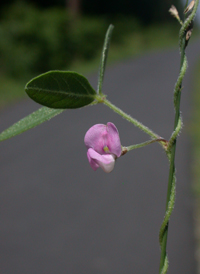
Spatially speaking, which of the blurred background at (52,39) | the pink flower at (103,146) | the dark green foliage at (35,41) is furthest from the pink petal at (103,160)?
the dark green foliage at (35,41)

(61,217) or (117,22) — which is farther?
(117,22)

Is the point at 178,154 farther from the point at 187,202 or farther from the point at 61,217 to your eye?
the point at 61,217

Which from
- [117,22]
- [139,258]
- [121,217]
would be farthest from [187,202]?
[117,22]

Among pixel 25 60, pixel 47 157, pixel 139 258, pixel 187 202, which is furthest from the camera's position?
pixel 25 60

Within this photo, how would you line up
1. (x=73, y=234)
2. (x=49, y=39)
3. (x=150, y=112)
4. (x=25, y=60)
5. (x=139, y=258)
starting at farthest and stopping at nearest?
(x=49, y=39), (x=25, y=60), (x=150, y=112), (x=73, y=234), (x=139, y=258)

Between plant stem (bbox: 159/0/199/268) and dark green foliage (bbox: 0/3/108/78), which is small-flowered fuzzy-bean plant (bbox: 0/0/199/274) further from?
dark green foliage (bbox: 0/3/108/78)

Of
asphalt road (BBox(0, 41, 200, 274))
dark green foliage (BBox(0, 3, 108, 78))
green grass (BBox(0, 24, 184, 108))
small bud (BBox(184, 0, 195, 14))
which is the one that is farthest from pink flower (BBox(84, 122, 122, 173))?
dark green foliage (BBox(0, 3, 108, 78))
